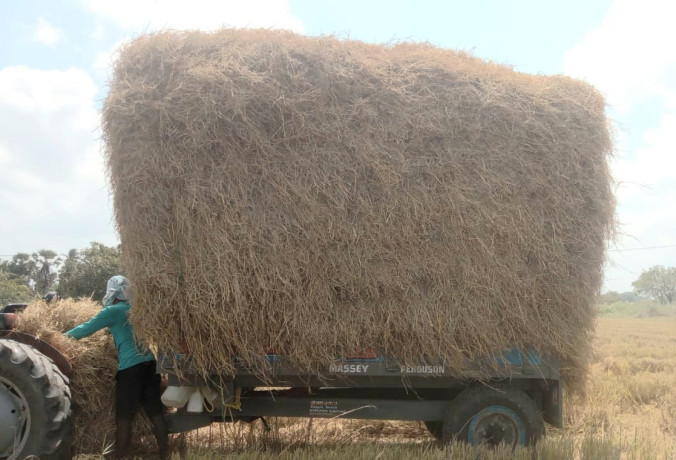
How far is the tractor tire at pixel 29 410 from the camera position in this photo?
423cm

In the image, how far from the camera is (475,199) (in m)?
4.57

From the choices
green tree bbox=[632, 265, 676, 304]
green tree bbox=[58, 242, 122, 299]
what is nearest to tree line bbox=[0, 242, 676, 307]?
green tree bbox=[58, 242, 122, 299]

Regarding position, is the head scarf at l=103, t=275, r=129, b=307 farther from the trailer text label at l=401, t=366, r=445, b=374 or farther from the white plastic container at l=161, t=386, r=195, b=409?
the trailer text label at l=401, t=366, r=445, b=374

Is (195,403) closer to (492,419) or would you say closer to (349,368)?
(349,368)

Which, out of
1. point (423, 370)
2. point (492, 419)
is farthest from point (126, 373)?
point (492, 419)

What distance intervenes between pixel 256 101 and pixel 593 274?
3314mm

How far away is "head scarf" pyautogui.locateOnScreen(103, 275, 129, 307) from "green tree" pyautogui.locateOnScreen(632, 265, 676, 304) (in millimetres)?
69190

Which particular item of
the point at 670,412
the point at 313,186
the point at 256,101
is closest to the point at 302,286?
the point at 313,186

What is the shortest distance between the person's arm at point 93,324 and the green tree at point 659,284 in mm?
69327

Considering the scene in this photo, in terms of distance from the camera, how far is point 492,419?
15.5ft

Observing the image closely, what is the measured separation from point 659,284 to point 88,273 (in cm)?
6824

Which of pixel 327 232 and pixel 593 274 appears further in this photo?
pixel 593 274

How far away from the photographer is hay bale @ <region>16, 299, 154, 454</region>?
15.8 feet

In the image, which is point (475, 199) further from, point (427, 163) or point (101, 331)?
point (101, 331)
